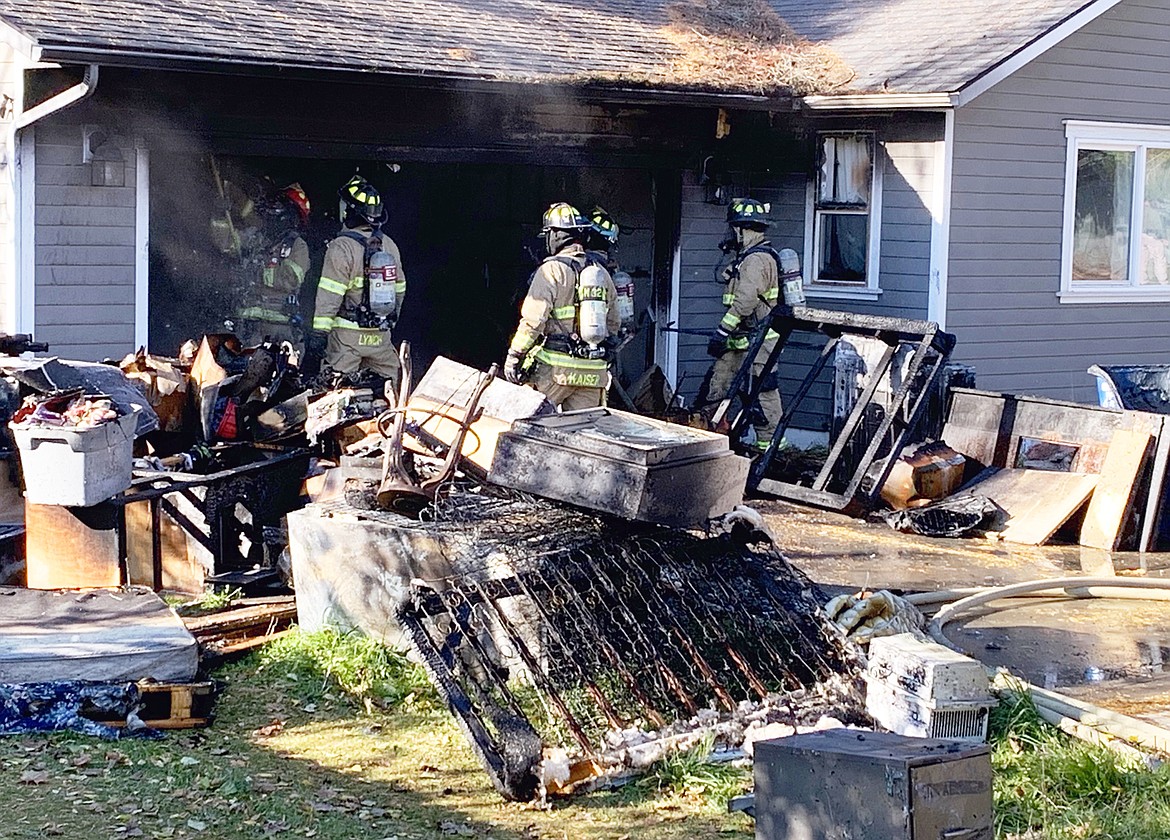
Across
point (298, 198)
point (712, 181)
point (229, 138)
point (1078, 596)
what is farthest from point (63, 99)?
point (1078, 596)

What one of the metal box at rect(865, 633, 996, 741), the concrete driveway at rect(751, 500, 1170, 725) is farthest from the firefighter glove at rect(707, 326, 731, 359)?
the metal box at rect(865, 633, 996, 741)

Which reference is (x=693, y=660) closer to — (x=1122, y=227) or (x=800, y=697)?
(x=800, y=697)

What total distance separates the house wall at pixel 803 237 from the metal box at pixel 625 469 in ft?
22.3

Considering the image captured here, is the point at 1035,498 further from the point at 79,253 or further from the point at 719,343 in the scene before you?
the point at 79,253

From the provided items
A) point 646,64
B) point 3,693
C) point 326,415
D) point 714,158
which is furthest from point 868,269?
point 3,693

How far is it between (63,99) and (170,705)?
5079 millimetres

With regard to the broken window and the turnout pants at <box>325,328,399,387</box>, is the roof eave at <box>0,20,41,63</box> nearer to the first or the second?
the turnout pants at <box>325,328,399,387</box>

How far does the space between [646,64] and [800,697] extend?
7993mm

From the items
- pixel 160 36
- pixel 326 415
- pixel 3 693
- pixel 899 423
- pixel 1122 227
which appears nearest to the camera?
pixel 3 693

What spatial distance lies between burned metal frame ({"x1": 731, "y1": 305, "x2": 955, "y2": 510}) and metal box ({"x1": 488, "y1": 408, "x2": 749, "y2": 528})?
383 centimetres

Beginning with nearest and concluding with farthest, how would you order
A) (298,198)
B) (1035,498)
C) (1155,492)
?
1. (1155,492)
2. (1035,498)
3. (298,198)

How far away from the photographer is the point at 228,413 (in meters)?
9.15

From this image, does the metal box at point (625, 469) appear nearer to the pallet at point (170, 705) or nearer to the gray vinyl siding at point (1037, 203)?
the pallet at point (170, 705)

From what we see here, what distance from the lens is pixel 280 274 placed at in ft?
40.2
